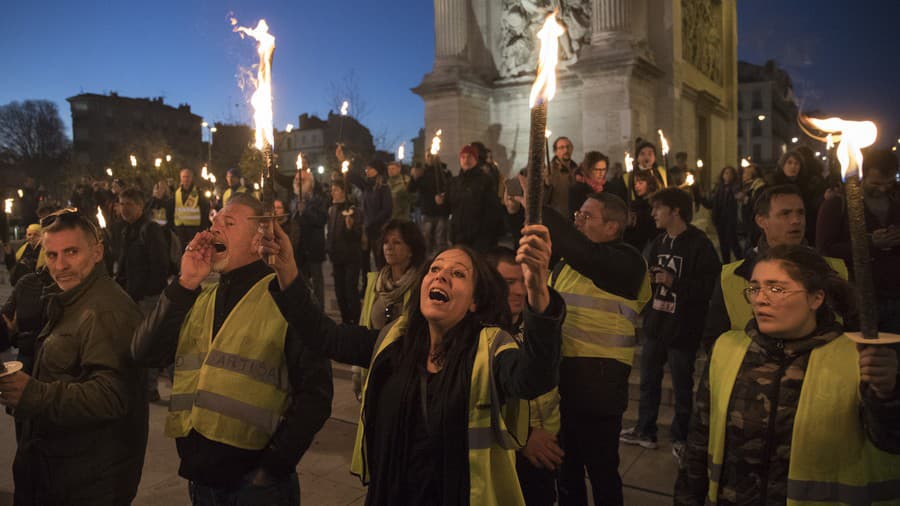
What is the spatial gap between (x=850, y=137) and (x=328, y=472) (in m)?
4.65

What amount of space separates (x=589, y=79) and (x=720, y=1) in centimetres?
1183

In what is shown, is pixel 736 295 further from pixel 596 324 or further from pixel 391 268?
pixel 391 268

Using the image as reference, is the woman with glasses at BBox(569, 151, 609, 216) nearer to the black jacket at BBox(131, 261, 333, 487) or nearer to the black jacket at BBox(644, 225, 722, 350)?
the black jacket at BBox(644, 225, 722, 350)

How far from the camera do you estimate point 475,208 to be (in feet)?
28.3

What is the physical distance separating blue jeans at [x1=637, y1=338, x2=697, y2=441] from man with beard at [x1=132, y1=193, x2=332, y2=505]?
139 inches

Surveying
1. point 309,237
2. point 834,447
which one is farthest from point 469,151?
point 834,447

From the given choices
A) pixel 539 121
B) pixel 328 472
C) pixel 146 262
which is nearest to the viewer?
pixel 539 121

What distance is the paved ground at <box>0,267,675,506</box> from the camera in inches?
194

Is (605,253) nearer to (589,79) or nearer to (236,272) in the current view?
Result: (236,272)

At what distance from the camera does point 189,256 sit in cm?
282

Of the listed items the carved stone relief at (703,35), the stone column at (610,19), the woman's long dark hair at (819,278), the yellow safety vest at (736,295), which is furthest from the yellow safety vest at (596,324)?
the carved stone relief at (703,35)

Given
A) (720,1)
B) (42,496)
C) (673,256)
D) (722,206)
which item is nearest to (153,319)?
(42,496)

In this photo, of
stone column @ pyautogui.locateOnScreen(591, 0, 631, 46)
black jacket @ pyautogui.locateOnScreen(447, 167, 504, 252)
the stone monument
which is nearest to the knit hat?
black jacket @ pyautogui.locateOnScreen(447, 167, 504, 252)

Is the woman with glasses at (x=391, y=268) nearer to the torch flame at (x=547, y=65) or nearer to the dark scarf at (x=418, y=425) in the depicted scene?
the dark scarf at (x=418, y=425)
